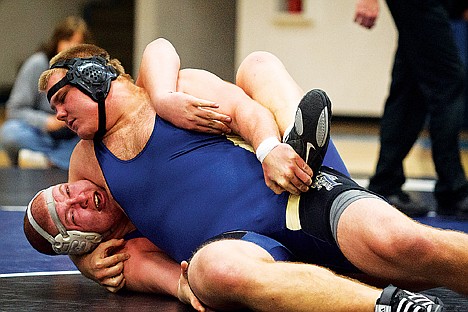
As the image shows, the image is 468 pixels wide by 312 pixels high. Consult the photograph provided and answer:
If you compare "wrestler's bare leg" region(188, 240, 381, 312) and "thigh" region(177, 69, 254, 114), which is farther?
"thigh" region(177, 69, 254, 114)

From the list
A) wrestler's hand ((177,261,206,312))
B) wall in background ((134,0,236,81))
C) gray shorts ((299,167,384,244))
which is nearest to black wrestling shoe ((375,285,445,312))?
gray shorts ((299,167,384,244))

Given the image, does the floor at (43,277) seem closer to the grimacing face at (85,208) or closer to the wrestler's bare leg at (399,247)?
the grimacing face at (85,208)

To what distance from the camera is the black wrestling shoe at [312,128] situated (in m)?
2.28

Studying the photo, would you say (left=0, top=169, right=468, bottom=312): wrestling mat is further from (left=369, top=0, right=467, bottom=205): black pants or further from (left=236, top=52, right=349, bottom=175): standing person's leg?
(left=369, top=0, right=467, bottom=205): black pants

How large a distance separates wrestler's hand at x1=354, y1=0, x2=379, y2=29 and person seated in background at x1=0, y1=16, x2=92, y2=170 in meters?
2.29

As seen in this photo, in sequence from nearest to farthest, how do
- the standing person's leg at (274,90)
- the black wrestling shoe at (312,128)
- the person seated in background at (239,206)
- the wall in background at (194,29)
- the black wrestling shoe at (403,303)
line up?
the black wrestling shoe at (403,303) < the person seated in background at (239,206) < the black wrestling shoe at (312,128) < the standing person's leg at (274,90) < the wall in background at (194,29)

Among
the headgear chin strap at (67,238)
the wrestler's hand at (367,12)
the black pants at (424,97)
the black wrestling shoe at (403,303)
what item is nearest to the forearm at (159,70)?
the headgear chin strap at (67,238)

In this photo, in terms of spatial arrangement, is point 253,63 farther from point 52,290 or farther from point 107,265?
point 52,290

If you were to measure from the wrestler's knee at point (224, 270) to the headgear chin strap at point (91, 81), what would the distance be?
0.56 meters

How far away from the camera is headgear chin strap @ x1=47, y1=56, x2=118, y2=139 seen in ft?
8.76

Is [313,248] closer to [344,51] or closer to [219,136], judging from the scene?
[219,136]

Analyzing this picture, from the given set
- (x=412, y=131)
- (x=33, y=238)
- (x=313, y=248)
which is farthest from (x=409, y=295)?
(x=412, y=131)

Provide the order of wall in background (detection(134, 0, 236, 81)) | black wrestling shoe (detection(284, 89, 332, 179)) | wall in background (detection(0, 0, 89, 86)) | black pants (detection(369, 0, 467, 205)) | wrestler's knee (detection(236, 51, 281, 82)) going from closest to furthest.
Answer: black wrestling shoe (detection(284, 89, 332, 179)) < wrestler's knee (detection(236, 51, 281, 82)) < black pants (detection(369, 0, 467, 205)) < wall in background (detection(134, 0, 236, 81)) < wall in background (detection(0, 0, 89, 86))

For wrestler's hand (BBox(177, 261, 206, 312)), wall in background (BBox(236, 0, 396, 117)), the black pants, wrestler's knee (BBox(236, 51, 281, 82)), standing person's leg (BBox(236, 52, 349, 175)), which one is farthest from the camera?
wall in background (BBox(236, 0, 396, 117))
